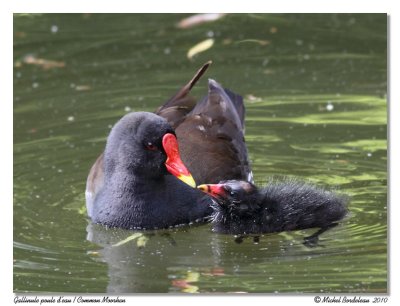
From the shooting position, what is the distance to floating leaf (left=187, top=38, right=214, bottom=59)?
469 inches

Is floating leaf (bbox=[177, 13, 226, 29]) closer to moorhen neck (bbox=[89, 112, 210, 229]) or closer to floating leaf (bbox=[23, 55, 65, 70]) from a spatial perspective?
floating leaf (bbox=[23, 55, 65, 70])

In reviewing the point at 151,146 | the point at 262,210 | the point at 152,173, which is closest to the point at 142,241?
the point at 152,173

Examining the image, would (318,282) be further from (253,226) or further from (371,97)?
(371,97)

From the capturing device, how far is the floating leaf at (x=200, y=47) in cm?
1191

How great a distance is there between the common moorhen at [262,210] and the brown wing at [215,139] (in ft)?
1.56

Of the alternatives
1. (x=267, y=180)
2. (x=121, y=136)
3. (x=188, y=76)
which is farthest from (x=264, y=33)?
(x=121, y=136)

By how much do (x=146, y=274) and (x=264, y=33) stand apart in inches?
200

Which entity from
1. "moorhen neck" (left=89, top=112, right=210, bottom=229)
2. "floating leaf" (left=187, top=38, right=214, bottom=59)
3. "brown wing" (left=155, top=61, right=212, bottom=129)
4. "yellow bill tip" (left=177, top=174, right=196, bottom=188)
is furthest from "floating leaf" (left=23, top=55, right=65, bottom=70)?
"yellow bill tip" (left=177, top=174, right=196, bottom=188)

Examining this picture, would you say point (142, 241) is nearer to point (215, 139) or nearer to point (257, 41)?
point (215, 139)

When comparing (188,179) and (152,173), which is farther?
(152,173)

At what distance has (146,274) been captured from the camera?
25.3 feet

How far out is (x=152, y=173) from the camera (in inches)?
336

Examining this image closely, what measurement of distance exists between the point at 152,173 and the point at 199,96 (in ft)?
9.14

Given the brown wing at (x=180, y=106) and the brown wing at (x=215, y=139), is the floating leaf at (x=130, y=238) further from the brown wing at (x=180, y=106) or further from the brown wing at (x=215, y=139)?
the brown wing at (x=180, y=106)
